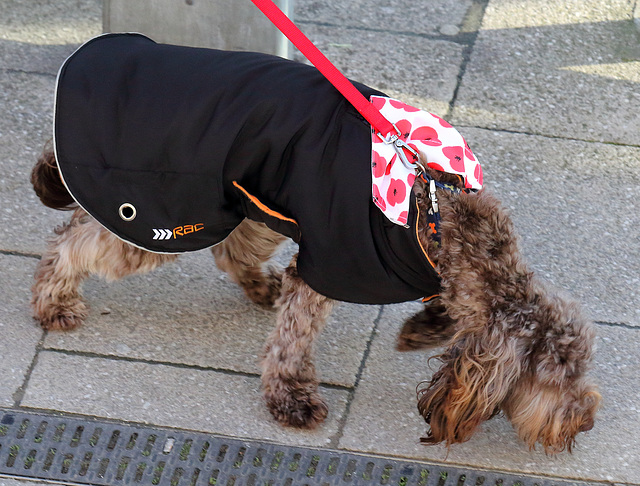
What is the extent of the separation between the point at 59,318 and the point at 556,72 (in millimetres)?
3882

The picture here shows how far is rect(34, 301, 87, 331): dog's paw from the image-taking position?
3.67 metres

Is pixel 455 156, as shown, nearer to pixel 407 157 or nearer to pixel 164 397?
pixel 407 157

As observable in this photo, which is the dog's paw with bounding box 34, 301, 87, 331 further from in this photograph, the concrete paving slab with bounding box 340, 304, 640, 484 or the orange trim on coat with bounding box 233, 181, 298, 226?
the concrete paving slab with bounding box 340, 304, 640, 484

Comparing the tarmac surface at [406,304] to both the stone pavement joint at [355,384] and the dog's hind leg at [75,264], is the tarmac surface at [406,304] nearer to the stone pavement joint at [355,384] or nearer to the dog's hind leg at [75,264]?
the stone pavement joint at [355,384]

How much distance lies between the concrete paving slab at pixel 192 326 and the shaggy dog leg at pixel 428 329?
330 mm

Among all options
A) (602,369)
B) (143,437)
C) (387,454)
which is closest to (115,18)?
(143,437)

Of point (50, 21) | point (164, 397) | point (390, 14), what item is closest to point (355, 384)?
point (164, 397)

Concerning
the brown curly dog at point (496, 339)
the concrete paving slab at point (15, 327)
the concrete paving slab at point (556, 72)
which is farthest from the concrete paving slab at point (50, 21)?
the brown curly dog at point (496, 339)

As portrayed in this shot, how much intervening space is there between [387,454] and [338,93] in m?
1.58

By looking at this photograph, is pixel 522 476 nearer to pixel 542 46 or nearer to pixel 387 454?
pixel 387 454

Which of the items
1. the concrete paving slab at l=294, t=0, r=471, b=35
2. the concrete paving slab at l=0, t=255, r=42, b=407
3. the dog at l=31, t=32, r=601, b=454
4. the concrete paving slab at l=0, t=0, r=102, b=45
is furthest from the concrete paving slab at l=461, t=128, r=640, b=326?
the concrete paving slab at l=0, t=0, r=102, b=45

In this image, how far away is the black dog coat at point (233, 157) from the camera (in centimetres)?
292

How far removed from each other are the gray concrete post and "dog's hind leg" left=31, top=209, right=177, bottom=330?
71.7 inches

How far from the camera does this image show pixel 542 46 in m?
5.74
